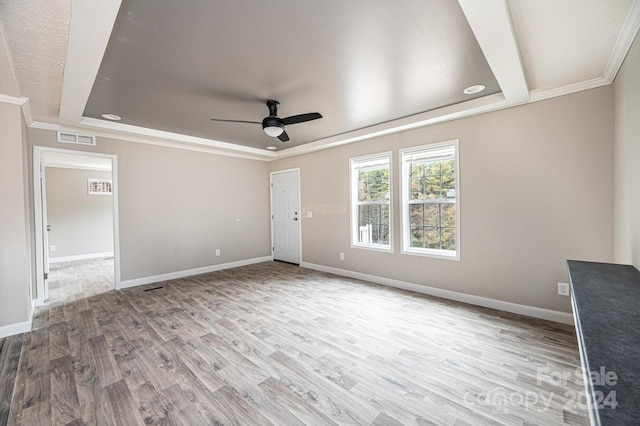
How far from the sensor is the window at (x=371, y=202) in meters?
4.37

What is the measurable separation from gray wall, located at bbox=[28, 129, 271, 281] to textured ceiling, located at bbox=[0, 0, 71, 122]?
1575mm

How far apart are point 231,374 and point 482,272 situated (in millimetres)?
3057

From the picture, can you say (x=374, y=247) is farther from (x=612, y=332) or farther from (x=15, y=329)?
(x=15, y=329)

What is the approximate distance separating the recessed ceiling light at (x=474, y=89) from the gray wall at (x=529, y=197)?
19.5 inches

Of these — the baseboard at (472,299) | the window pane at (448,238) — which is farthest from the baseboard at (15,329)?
the window pane at (448,238)

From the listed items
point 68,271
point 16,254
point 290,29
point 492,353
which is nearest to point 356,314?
point 492,353

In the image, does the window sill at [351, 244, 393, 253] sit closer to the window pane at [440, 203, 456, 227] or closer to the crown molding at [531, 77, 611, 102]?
the window pane at [440, 203, 456, 227]

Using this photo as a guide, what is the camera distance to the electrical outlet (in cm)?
277

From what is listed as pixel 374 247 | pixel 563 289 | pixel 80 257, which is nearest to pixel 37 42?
pixel 374 247

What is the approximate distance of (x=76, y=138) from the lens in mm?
3842

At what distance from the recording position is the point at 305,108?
11.0 feet

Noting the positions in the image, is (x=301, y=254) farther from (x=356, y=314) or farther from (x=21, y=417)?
(x=21, y=417)

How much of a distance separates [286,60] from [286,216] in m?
4.03

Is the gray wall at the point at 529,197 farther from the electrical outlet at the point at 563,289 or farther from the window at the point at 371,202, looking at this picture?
the window at the point at 371,202
